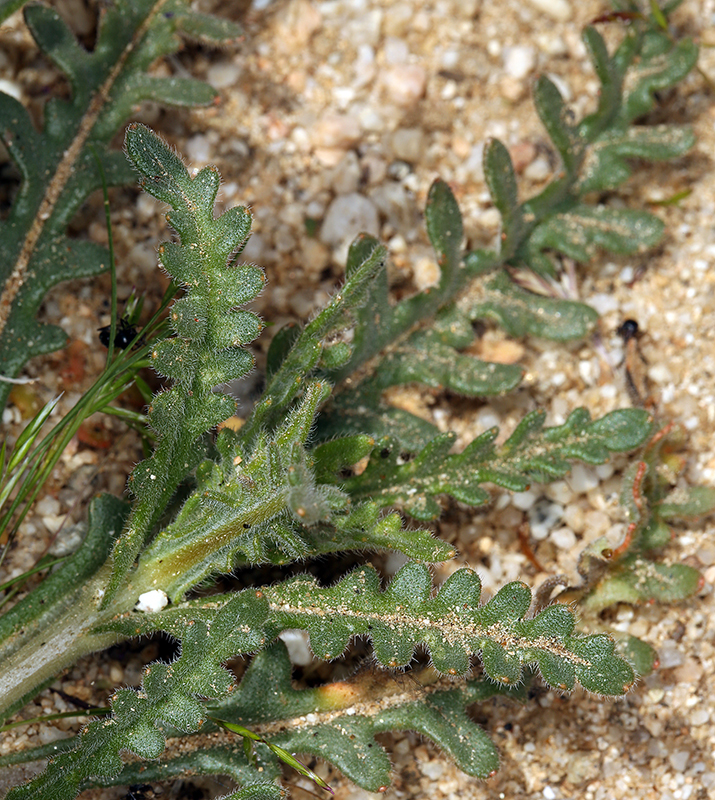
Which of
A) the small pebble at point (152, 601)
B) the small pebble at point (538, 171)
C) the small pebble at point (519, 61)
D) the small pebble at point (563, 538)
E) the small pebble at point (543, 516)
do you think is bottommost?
the small pebble at point (563, 538)

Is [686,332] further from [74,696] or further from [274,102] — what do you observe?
[74,696]

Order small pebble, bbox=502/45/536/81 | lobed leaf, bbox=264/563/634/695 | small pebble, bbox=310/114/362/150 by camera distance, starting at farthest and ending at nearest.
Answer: small pebble, bbox=502/45/536/81
small pebble, bbox=310/114/362/150
lobed leaf, bbox=264/563/634/695

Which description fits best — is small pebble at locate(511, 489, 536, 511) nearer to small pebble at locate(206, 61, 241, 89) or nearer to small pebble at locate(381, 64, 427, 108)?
small pebble at locate(381, 64, 427, 108)

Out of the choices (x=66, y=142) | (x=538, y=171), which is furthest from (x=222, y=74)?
(x=538, y=171)

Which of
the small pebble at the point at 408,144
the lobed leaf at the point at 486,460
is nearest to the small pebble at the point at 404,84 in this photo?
the small pebble at the point at 408,144

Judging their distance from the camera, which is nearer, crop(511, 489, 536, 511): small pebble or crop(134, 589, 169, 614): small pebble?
crop(134, 589, 169, 614): small pebble

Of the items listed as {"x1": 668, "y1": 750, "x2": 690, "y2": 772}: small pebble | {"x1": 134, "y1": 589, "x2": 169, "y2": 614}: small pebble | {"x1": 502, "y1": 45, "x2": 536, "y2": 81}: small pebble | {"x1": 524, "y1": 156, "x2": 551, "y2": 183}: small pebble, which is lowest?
{"x1": 668, "y1": 750, "x2": 690, "y2": 772}: small pebble

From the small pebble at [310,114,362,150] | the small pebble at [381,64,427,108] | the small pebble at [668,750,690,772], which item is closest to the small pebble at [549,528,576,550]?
the small pebble at [668,750,690,772]

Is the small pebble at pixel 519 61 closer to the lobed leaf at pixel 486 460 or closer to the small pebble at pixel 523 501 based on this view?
the lobed leaf at pixel 486 460
